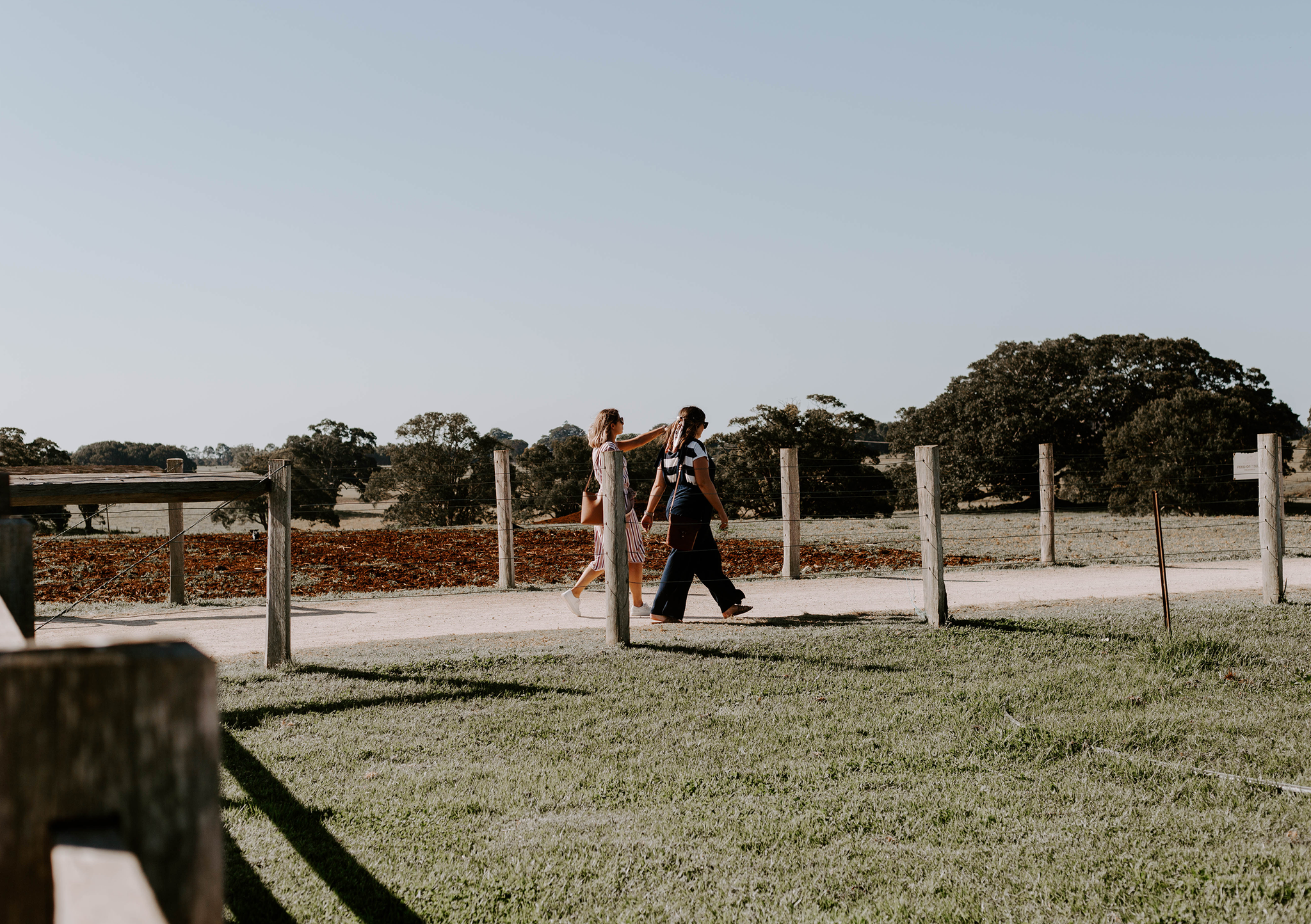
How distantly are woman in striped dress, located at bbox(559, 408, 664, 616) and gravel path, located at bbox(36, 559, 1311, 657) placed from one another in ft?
1.23

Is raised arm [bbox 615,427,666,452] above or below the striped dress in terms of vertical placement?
above

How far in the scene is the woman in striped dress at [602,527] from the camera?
872 centimetres

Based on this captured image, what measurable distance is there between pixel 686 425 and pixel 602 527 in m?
1.22

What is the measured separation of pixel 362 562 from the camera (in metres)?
15.3

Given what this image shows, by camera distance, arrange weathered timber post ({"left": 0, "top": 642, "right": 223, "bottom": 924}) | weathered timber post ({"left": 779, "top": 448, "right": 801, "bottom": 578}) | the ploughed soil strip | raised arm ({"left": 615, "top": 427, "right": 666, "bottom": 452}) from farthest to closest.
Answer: the ploughed soil strip
weathered timber post ({"left": 779, "top": 448, "right": 801, "bottom": 578})
raised arm ({"left": 615, "top": 427, "right": 666, "bottom": 452})
weathered timber post ({"left": 0, "top": 642, "right": 223, "bottom": 924})

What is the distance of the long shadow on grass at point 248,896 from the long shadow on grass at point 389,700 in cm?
193

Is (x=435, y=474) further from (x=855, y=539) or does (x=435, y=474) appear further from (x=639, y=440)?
(x=639, y=440)

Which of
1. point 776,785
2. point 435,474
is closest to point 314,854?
point 776,785

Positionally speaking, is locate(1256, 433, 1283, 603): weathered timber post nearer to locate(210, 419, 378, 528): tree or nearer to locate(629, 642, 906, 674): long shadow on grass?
locate(629, 642, 906, 674): long shadow on grass

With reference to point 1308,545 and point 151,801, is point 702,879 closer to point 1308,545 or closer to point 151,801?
point 151,801

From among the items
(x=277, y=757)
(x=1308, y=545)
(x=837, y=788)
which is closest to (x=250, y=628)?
(x=277, y=757)

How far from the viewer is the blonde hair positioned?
8.77 metres

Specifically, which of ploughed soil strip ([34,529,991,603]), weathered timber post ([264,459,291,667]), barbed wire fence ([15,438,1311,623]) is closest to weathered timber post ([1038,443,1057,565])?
barbed wire fence ([15,438,1311,623])

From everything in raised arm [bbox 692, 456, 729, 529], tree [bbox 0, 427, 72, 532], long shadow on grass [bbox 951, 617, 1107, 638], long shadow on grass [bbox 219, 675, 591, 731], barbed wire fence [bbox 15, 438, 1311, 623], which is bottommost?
long shadow on grass [bbox 219, 675, 591, 731]
